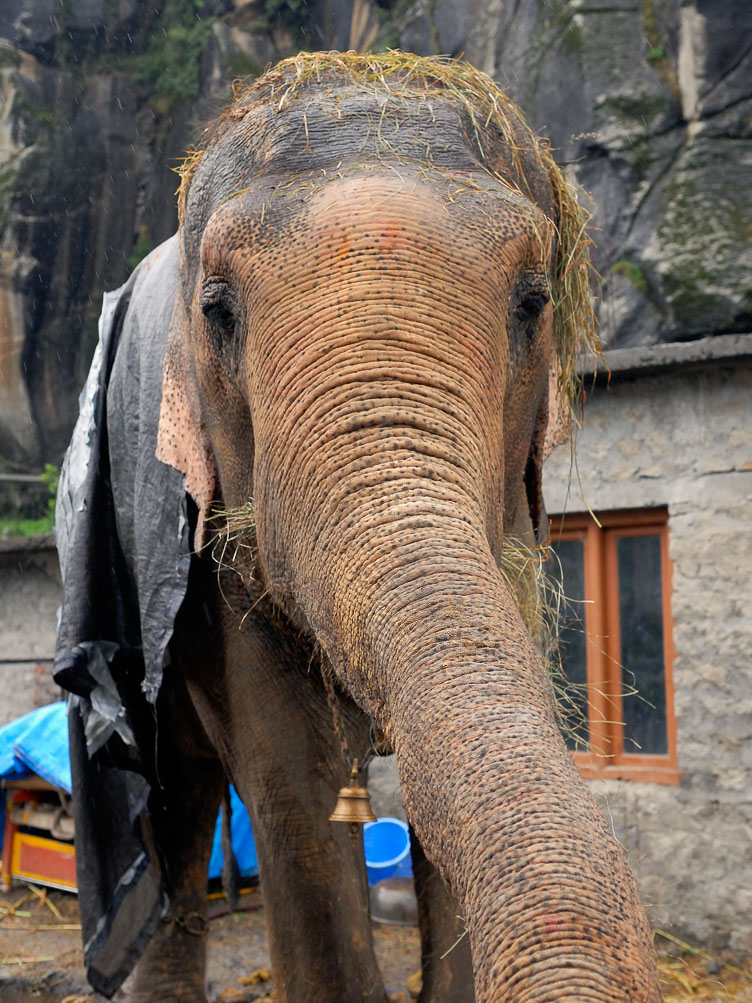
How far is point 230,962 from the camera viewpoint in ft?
20.0

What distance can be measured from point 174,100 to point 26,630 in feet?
35.8

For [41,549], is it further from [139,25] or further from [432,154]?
[139,25]

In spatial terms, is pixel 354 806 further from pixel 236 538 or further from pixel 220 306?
pixel 220 306

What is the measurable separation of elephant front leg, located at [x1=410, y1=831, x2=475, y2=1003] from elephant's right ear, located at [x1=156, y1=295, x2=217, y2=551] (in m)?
1.20

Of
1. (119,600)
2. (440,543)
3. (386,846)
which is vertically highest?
(440,543)

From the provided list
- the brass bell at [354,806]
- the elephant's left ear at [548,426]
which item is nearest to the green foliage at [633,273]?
the elephant's left ear at [548,426]

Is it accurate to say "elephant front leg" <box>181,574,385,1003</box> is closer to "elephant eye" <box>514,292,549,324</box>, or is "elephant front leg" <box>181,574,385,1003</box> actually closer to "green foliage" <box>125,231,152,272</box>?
"elephant eye" <box>514,292,549,324</box>

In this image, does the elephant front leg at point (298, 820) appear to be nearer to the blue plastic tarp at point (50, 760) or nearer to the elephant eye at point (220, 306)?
the elephant eye at point (220, 306)

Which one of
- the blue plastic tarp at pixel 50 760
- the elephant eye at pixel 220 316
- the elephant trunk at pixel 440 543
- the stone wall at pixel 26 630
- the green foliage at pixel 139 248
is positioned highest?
the green foliage at pixel 139 248

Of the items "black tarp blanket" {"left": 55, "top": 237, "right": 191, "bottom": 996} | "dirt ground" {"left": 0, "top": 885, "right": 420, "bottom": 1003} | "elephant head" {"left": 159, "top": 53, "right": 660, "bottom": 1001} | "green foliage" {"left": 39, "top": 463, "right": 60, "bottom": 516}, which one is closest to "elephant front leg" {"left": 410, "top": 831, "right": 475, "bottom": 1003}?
"black tarp blanket" {"left": 55, "top": 237, "right": 191, "bottom": 996}

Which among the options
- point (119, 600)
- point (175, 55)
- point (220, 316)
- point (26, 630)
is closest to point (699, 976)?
point (119, 600)

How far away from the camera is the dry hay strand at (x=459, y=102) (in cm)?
271

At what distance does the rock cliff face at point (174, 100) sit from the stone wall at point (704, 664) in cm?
466

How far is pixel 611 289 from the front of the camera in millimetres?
10156
